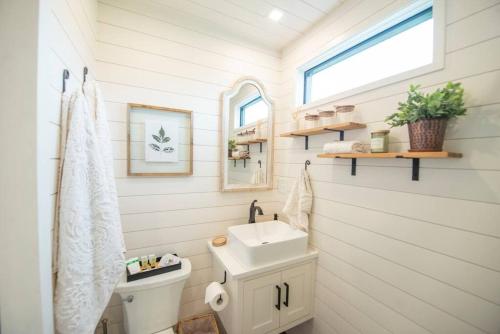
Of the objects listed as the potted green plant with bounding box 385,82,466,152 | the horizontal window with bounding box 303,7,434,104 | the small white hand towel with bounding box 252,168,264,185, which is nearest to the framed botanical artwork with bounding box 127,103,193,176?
the small white hand towel with bounding box 252,168,264,185

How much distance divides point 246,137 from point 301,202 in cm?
76

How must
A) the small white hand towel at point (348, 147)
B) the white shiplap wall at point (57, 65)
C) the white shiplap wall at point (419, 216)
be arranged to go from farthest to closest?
the small white hand towel at point (348, 147)
the white shiplap wall at point (419, 216)
the white shiplap wall at point (57, 65)

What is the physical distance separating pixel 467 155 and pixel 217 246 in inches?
61.5

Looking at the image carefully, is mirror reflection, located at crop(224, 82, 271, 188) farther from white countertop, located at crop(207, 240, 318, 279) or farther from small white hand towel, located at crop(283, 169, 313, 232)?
white countertop, located at crop(207, 240, 318, 279)

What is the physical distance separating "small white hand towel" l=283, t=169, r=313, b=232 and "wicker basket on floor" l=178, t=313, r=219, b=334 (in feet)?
3.21

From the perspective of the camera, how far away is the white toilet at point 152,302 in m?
1.26

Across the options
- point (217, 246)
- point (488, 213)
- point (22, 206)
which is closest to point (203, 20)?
point (22, 206)

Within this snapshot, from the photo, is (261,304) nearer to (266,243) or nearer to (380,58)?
(266,243)

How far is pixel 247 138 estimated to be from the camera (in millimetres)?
1837

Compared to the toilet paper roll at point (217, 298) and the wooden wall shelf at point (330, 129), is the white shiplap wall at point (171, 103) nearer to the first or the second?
the toilet paper roll at point (217, 298)

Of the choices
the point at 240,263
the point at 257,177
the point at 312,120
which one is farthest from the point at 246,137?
the point at 240,263

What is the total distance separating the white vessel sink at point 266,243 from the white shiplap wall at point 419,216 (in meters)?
0.23

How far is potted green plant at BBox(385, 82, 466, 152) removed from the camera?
2.58 ft

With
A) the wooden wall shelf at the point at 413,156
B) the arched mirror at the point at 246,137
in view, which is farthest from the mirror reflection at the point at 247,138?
the wooden wall shelf at the point at 413,156
